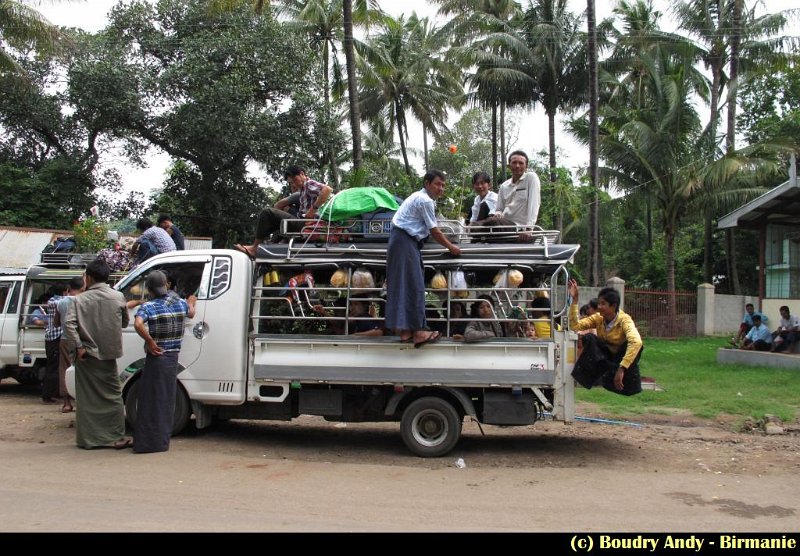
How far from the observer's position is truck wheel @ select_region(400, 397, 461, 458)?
693 cm

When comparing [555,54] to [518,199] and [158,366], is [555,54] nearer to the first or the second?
[518,199]

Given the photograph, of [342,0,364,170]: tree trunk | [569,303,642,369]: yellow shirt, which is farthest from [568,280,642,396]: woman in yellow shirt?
[342,0,364,170]: tree trunk

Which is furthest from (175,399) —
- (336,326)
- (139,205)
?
(139,205)

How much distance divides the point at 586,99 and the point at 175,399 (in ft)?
70.6

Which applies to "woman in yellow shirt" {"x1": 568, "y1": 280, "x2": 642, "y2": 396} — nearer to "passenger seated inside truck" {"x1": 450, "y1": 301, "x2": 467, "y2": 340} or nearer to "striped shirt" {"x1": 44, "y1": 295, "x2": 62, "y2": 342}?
"passenger seated inside truck" {"x1": 450, "y1": 301, "x2": 467, "y2": 340}

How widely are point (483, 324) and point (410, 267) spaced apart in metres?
0.94

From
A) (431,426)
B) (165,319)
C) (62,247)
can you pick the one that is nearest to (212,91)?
(62,247)

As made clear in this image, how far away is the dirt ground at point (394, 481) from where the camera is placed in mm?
4855

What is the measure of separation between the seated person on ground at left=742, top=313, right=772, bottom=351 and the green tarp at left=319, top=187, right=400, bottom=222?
11046mm

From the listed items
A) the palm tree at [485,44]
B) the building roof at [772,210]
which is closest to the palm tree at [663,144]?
the palm tree at [485,44]

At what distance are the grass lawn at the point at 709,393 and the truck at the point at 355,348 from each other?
3742 millimetres

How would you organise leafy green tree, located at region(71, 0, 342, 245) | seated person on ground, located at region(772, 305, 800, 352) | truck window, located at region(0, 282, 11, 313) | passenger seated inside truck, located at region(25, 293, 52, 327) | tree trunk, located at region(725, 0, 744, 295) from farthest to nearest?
tree trunk, located at region(725, 0, 744, 295) < leafy green tree, located at region(71, 0, 342, 245) < seated person on ground, located at region(772, 305, 800, 352) < truck window, located at region(0, 282, 11, 313) < passenger seated inside truck, located at region(25, 293, 52, 327)

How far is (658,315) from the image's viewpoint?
22.7 m

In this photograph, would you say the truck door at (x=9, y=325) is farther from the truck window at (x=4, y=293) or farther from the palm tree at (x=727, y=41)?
the palm tree at (x=727, y=41)
